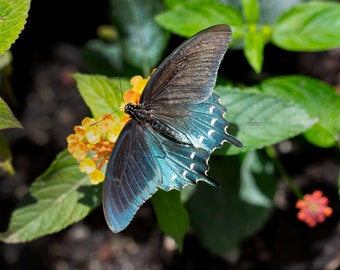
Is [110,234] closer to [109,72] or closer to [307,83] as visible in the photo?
[109,72]

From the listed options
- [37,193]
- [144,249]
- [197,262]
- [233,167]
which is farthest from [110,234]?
[37,193]

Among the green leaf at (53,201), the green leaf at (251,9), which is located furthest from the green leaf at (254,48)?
the green leaf at (53,201)

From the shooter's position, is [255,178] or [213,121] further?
[255,178]

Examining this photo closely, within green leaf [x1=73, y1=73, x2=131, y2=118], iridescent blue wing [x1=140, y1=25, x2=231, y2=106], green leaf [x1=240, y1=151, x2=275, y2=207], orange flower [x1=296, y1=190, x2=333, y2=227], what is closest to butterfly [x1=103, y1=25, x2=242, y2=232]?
iridescent blue wing [x1=140, y1=25, x2=231, y2=106]

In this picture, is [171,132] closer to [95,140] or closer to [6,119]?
[95,140]

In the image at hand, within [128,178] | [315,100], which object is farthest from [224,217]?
[128,178]
